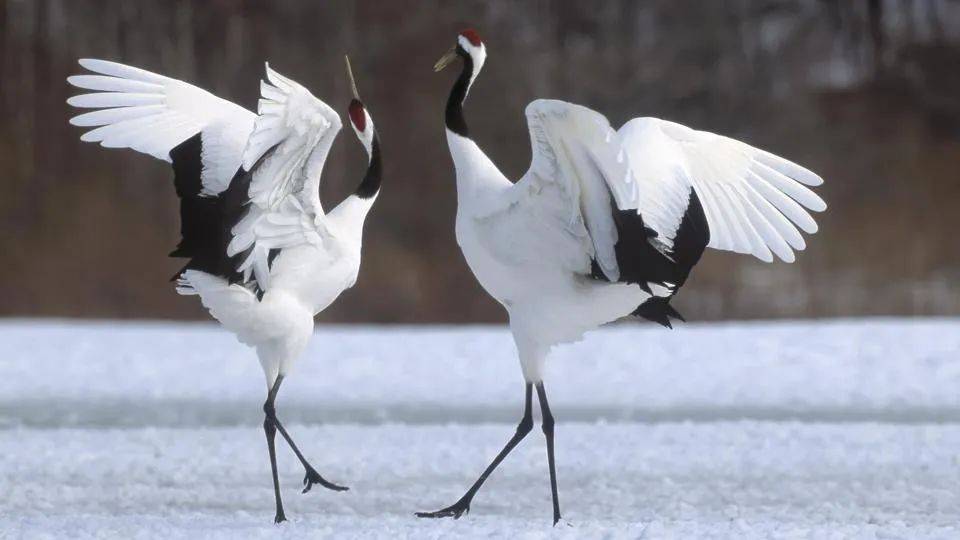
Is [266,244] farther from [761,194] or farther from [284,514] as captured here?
[761,194]

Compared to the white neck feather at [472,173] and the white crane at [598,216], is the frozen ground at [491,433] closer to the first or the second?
the white crane at [598,216]

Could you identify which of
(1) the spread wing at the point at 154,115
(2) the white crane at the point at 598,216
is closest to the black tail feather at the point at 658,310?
(2) the white crane at the point at 598,216

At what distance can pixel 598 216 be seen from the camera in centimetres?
471

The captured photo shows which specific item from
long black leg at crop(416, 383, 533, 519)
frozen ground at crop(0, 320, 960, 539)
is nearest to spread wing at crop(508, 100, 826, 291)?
long black leg at crop(416, 383, 533, 519)

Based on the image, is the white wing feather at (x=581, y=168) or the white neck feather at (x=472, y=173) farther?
the white neck feather at (x=472, y=173)

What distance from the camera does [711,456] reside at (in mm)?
6641

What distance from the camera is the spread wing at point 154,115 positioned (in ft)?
17.9

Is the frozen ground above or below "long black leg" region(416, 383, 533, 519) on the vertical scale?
below

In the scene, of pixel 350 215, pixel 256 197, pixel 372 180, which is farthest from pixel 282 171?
pixel 372 180

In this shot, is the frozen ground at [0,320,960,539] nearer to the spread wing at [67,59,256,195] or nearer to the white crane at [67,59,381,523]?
the white crane at [67,59,381,523]

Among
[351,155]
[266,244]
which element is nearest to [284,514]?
[266,244]

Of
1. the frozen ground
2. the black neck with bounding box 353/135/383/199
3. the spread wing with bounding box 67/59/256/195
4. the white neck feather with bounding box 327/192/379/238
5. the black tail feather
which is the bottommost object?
the frozen ground

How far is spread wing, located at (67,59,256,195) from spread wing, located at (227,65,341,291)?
404mm

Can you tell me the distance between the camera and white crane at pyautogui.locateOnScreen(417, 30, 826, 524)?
15.0 feet
